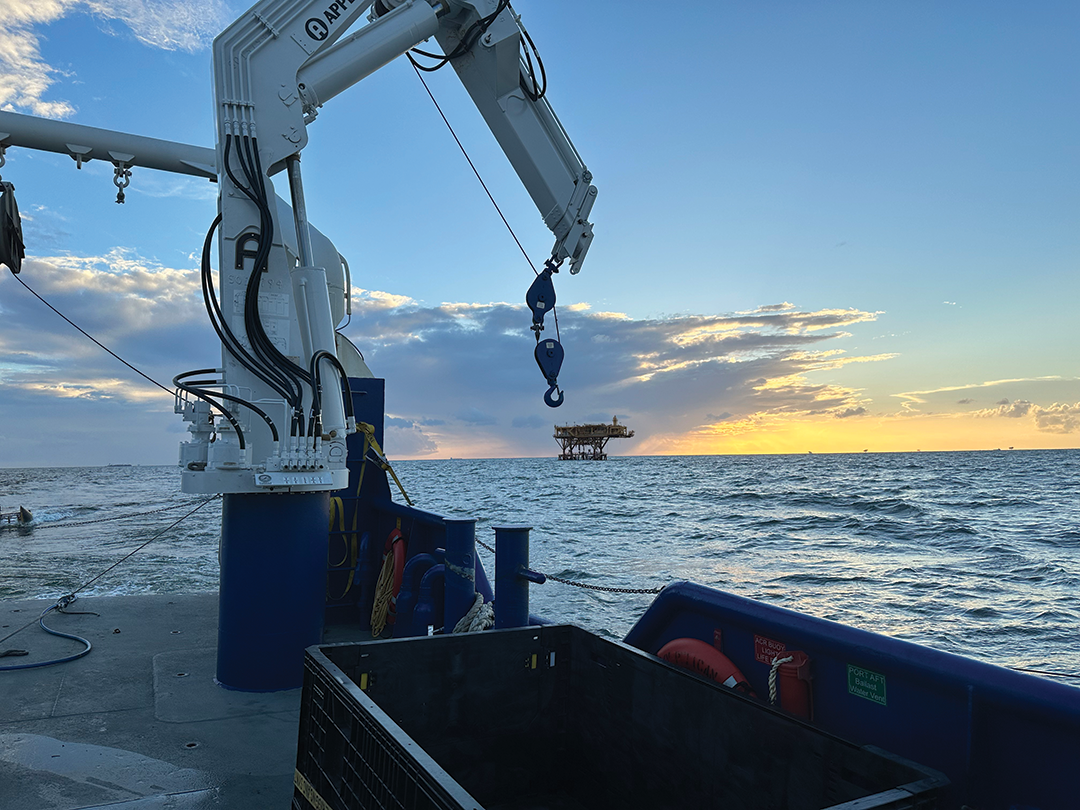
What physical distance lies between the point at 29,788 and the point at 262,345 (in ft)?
9.78

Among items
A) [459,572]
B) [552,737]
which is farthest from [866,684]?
[459,572]

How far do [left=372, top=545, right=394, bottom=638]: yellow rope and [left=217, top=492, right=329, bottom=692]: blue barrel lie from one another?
57.3 inches

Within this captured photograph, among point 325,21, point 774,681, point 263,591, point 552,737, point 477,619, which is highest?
point 325,21

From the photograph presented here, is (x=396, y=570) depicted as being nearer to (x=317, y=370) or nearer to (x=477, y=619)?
(x=477, y=619)

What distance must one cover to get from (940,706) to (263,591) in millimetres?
4474

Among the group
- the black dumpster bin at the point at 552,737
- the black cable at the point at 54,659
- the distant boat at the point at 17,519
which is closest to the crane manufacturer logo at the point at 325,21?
the black dumpster bin at the point at 552,737

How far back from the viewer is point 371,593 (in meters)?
7.52

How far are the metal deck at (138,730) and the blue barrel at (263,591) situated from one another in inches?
7.3

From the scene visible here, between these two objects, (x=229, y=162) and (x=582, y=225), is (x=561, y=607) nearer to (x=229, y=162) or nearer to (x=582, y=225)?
(x=582, y=225)

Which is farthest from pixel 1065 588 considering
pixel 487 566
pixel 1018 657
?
pixel 487 566

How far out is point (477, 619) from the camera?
207 inches

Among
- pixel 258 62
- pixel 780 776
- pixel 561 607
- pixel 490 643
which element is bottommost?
pixel 561 607

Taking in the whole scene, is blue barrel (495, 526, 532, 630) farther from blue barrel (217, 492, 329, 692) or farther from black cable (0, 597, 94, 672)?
black cable (0, 597, 94, 672)

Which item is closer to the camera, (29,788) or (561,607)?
(29,788)
